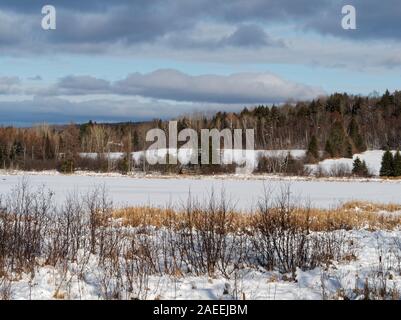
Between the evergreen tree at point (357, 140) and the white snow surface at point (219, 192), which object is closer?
the white snow surface at point (219, 192)

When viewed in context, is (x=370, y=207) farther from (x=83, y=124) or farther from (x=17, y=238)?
(x=83, y=124)

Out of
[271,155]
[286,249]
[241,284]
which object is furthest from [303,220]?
[271,155]

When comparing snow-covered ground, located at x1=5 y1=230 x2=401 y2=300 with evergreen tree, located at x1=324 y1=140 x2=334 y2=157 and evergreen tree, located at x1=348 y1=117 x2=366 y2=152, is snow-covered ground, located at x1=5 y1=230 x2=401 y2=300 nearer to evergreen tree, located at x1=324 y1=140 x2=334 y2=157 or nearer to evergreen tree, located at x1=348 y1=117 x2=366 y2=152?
evergreen tree, located at x1=324 y1=140 x2=334 y2=157

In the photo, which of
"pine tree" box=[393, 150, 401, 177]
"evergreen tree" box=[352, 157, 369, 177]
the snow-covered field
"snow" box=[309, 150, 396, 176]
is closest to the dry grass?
"pine tree" box=[393, 150, 401, 177]

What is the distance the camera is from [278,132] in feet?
329

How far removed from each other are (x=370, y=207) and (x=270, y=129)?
255 ft

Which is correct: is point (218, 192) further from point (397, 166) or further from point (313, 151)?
point (313, 151)

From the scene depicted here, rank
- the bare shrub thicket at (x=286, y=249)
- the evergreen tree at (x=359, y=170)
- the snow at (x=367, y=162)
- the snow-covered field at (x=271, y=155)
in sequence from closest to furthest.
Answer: the bare shrub thicket at (x=286, y=249), the evergreen tree at (x=359, y=170), the snow at (x=367, y=162), the snow-covered field at (x=271, y=155)

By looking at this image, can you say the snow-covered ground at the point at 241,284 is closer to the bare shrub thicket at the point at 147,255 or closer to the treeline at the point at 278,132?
the bare shrub thicket at the point at 147,255

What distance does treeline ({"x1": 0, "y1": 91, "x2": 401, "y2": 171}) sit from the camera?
85688mm

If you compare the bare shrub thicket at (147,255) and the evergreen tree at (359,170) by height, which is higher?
the bare shrub thicket at (147,255)

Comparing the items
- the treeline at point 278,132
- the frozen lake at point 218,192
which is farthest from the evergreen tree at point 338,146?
the frozen lake at point 218,192

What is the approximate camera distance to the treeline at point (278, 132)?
85.7m
